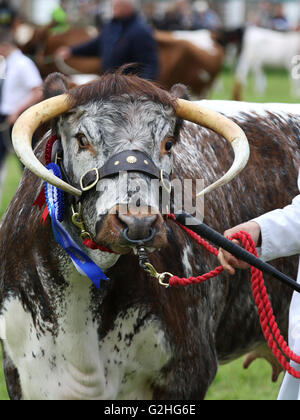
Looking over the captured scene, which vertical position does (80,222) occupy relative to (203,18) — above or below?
above

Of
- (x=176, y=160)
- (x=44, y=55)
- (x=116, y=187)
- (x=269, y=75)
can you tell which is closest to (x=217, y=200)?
(x=176, y=160)

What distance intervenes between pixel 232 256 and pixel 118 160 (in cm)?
56

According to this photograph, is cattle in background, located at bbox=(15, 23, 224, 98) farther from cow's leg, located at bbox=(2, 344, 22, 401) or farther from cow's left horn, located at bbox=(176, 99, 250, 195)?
cow's left horn, located at bbox=(176, 99, 250, 195)

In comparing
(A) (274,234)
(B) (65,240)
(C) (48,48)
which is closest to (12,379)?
(B) (65,240)

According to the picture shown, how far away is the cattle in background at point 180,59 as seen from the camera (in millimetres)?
17000

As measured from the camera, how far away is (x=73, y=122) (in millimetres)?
3451

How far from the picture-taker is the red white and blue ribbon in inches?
135

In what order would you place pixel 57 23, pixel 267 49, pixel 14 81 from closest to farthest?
pixel 14 81, pixel 57 23, pixel 267 49

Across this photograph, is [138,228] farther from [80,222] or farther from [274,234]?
[274,234]

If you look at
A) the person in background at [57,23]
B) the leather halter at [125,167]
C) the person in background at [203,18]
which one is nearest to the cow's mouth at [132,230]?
the leather halter at [125,167]

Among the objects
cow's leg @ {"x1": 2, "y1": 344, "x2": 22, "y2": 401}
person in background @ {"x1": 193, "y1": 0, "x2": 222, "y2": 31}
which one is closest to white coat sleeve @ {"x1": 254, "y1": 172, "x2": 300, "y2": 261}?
cow's leg @ {"x1": 2, "y1": 344, "x2": 22, "y2": 401}

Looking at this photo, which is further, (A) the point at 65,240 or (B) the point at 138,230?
(A) the point at 65,240

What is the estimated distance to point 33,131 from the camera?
340 cm
